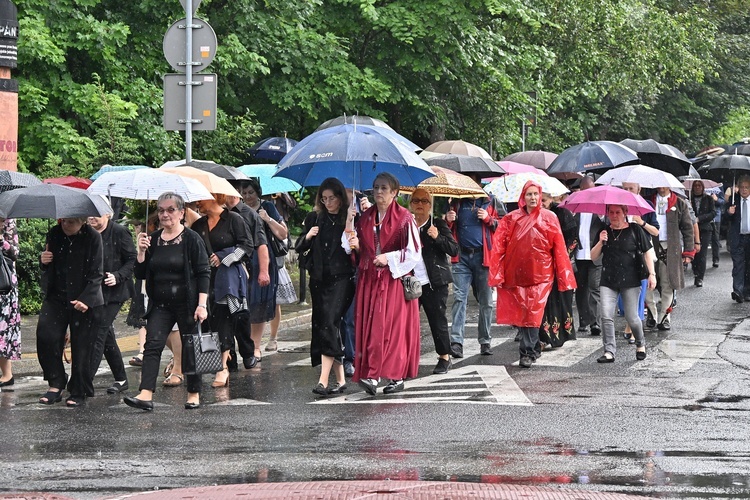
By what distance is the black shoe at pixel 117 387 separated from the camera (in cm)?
1127

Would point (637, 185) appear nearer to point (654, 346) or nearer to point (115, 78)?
point (654, 346)

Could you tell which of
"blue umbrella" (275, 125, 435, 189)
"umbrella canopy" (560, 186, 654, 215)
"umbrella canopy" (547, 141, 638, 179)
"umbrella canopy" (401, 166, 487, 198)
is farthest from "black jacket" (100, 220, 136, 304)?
"umbrella canopy" (547, 141, 638, 179)

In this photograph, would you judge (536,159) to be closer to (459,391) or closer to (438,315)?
(438,315)

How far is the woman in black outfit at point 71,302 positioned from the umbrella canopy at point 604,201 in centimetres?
499

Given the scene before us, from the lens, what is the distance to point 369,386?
11016 mm

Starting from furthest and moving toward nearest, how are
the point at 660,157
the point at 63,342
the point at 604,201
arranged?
1. the point at 660,157
2. the point at 604,201
3. the point at 63,342

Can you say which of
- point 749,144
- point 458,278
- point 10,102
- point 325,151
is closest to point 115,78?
point 10,102

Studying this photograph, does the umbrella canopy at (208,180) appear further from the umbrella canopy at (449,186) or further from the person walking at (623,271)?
the person walking at (623,271)

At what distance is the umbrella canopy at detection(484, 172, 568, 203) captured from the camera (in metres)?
14.2

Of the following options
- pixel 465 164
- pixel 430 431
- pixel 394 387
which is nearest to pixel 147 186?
pixel 394 387

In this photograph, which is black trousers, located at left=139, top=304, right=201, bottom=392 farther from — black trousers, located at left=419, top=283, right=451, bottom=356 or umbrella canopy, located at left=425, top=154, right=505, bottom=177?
umbrella canopy, located at left=425, top=154, right=505, bottom=177

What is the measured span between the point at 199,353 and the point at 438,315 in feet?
9.18

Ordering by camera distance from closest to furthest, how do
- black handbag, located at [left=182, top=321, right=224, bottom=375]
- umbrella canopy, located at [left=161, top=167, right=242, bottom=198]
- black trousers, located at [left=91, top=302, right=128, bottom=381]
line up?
1. black handbag, located at [left=182, top=321, right=224, bottom=375]
2. black trousers, located at [left=91, top=302, right=128, bottom=381]
3. umbrella canopy, located at [left=161, top=167, right=242, bottom=198]

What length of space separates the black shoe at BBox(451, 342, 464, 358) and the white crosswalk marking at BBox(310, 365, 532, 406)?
0.90 metres
